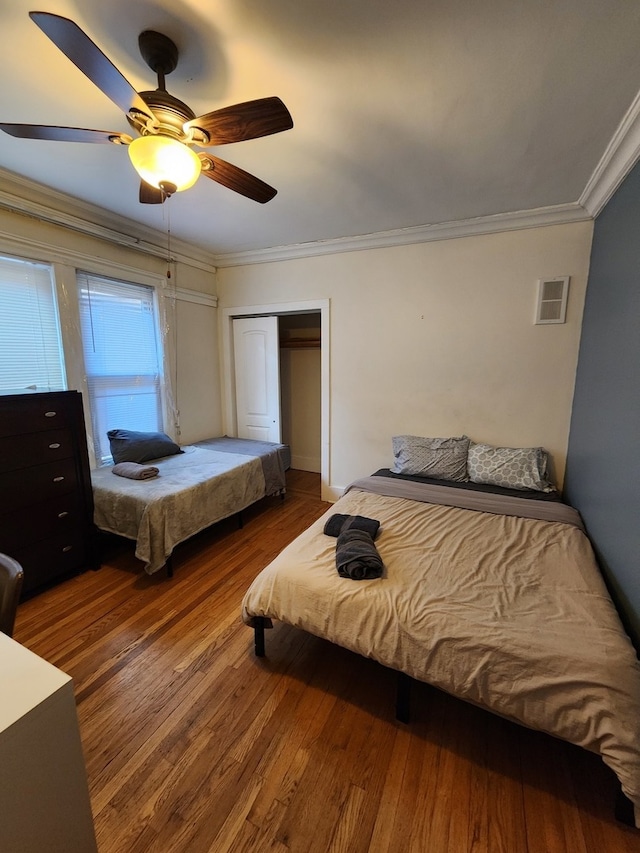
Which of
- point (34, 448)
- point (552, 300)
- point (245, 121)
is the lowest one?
point (34, 448)

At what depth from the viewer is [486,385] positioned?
2.93 metres

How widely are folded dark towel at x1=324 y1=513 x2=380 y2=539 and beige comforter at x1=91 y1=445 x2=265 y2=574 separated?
3.74 feet

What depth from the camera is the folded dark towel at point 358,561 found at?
1.56m

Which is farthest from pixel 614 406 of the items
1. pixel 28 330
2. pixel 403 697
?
pixel 28 330

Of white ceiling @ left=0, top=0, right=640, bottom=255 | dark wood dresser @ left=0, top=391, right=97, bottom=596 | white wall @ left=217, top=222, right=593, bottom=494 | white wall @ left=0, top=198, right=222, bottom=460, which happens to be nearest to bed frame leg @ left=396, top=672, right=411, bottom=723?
white wall @ left=217, top=222, right=593, bottom=494

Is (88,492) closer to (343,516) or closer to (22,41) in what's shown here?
(343,516)

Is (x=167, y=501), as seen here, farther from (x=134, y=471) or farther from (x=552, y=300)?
(x=552, y=300)

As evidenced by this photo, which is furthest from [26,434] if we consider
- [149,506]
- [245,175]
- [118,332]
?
[245,175]

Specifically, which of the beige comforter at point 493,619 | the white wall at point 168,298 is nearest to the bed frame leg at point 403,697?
the beige comforter at point 493,619

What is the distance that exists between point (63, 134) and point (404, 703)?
2.75 meters

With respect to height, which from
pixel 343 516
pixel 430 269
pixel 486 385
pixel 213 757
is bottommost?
pixel 213 757

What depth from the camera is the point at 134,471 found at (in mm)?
2670

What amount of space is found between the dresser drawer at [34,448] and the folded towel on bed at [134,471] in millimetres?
455

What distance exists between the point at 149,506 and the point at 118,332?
1.72 meters
